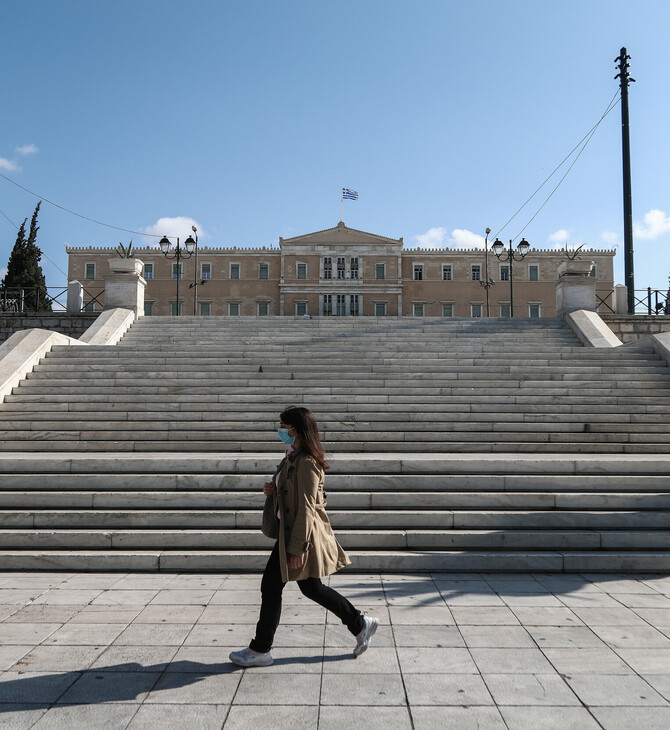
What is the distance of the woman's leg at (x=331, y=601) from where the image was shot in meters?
3.75

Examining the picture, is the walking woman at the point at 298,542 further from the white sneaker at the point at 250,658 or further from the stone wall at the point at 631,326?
the stone wall at the point at 631,326

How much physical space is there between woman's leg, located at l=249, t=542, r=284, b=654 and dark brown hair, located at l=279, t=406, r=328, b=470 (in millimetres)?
593

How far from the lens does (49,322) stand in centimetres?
1670

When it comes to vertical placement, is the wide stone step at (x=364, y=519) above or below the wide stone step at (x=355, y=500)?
below

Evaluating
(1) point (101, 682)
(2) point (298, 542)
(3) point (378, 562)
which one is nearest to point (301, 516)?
(2) point (298, 542)

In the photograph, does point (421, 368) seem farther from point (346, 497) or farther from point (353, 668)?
point (353, 668)

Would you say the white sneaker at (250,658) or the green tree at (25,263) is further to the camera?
the green tree at (25,263)

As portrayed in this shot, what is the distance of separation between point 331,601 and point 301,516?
0.63 meters

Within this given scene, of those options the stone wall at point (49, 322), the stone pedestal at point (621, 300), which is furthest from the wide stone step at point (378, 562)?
the stone pedestal at point (621, 300)

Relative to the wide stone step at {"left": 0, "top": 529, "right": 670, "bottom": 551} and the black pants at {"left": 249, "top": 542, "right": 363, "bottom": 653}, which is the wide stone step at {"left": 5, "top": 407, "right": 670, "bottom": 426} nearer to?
the wide stone step at {"left": 0, "top": 529, "right": 670, "bottom": 551}

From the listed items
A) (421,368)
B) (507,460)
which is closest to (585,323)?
(421,368)

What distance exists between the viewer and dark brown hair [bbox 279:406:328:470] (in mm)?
3703

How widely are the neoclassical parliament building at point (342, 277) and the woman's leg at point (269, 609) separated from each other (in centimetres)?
5303

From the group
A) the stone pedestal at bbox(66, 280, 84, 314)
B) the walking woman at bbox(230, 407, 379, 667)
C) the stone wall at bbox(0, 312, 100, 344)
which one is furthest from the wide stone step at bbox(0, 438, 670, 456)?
the stone pedestal at bbox(66, 280, 84, 314)
